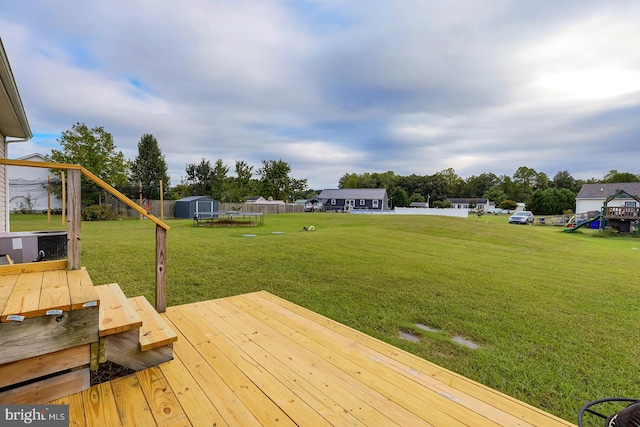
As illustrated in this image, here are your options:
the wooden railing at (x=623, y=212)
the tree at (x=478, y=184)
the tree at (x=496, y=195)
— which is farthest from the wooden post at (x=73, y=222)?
the tree at (x=478, y=184)

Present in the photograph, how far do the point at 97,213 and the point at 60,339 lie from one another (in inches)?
731

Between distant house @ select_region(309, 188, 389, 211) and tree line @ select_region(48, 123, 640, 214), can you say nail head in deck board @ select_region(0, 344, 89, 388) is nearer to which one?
tree line @ select_region(48, 123, 640, 214)

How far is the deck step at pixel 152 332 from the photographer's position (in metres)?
1.76

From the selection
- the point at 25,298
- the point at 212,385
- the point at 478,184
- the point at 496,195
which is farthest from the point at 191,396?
the point at 478,184

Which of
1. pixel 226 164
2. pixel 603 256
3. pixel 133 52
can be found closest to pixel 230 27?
pixel 133 52

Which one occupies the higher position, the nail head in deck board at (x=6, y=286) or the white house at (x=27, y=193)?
the white house at (x=27, y=193)

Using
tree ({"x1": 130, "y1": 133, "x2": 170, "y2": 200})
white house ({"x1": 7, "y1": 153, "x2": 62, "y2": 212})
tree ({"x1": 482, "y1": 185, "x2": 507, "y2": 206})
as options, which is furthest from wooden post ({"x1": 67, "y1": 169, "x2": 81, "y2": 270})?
tree ({"x1": 482, "y1": 185, "x2": 507, "y2": 206})

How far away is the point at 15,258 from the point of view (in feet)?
11.0

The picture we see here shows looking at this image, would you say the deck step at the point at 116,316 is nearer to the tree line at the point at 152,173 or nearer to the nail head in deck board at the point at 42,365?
the nail head in deck board at the point at 42,365

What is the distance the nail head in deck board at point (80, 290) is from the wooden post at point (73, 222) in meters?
0.10

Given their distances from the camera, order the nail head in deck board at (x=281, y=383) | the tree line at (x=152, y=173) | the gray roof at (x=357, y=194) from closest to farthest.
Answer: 1. the nail head in deck board at (x=281, y=383)
2. the tree line at (x=152, y=173)
3. the gray roof at (x=357, y=194)

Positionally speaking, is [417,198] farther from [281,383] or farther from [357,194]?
[281,383]

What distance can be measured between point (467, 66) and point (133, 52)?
9.26 metres

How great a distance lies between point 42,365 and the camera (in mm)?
1435
